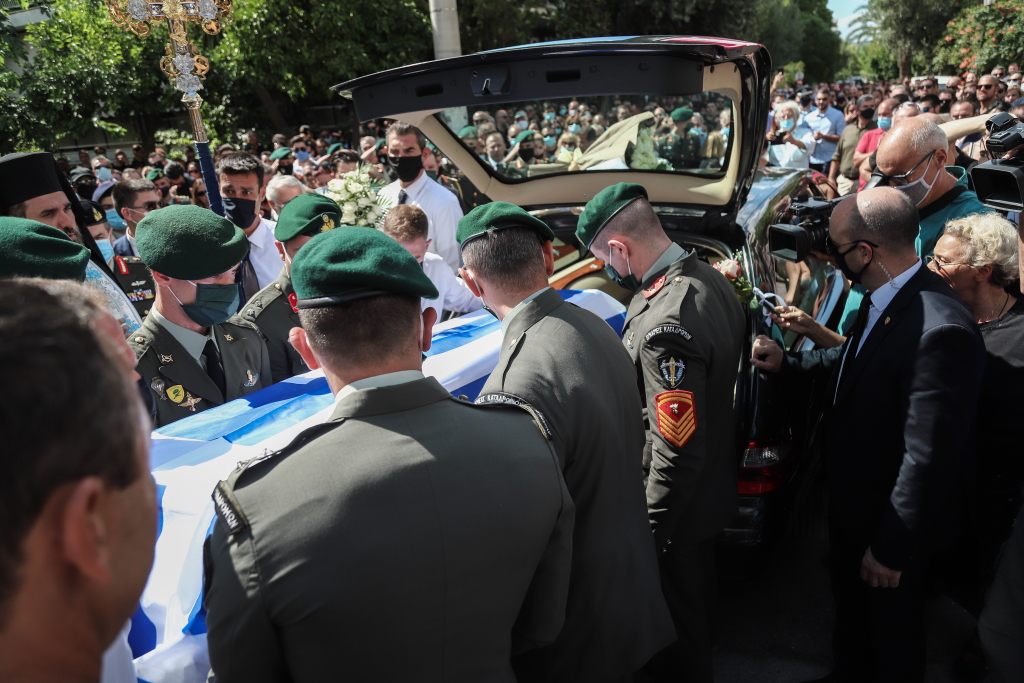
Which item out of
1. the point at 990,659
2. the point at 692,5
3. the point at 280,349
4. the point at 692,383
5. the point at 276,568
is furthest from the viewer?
the point at 692,5

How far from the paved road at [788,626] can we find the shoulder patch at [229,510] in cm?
235

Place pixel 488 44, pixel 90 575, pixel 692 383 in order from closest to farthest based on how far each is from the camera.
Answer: pixel 90 575 → pixel 692 383 → pixel 488 44

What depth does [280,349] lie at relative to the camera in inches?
110

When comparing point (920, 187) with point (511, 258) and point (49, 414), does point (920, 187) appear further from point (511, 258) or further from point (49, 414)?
point (49, 414)

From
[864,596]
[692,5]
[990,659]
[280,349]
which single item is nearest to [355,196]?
[280,349]

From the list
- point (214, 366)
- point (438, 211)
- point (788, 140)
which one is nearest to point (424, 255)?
point (214, 366)

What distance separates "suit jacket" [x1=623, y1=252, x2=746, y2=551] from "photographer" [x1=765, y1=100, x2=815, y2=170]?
17.7 feet

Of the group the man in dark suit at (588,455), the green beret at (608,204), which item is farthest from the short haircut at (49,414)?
the green beret at (608,204)

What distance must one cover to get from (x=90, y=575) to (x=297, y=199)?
7.71 feet

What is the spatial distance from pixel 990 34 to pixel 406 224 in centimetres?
2863

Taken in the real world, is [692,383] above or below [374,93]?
below

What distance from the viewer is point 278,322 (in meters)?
2.80

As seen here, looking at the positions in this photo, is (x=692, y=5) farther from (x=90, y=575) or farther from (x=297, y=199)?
(x=90, y=575)

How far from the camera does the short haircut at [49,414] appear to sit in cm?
66
